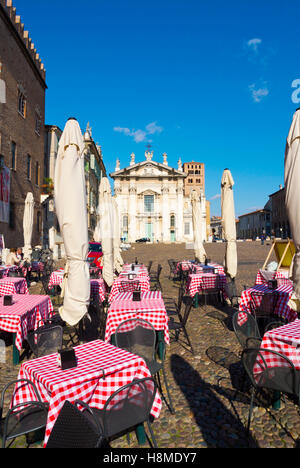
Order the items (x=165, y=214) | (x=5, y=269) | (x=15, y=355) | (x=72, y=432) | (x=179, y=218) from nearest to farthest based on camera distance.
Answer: (x=72, y=432), (x=15, y=355), (x=5, y=269), (x=179, y=218), (x=165, y=214)

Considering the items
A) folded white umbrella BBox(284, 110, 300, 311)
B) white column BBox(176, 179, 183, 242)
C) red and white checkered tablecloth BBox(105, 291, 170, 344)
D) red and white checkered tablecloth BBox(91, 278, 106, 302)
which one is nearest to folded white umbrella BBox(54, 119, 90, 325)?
red and white checkered tablecloth BBox(105, 291, 170, 344)

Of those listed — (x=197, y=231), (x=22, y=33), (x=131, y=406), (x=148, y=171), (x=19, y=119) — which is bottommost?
(x=131, y=406)

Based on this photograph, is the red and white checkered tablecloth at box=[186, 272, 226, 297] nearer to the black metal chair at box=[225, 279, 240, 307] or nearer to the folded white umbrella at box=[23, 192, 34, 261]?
the black metal chair at box=[225, 279, 240, 307]

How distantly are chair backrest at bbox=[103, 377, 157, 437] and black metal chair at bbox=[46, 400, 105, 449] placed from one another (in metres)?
0.17

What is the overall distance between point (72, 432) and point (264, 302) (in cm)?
438

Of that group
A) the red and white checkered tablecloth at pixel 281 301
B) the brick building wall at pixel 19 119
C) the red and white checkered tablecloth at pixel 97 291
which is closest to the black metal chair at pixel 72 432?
the red and white checkered tablecloth at pixel 281 301

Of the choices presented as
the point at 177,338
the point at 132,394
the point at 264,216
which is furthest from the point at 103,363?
the point at 264,216

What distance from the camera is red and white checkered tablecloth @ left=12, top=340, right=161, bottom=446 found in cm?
235

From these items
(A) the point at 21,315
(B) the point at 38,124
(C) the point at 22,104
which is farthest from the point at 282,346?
(B) the point at 38,124

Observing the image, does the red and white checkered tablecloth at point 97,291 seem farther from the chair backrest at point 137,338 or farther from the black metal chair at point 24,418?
the black metal chair at point 24,418

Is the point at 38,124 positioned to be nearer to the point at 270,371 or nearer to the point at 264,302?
the point at 264,302

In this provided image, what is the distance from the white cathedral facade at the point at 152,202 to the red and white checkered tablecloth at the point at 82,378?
54.0 metres

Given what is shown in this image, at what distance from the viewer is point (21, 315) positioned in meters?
4.57

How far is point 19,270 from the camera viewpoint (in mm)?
10422
